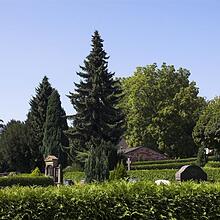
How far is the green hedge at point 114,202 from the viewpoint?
37.1 feet

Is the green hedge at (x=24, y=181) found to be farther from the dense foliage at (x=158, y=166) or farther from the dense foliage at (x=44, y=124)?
the dense foliage at (x=44, y=124)

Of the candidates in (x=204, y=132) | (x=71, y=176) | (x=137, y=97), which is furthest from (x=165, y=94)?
(x=71, y=176)

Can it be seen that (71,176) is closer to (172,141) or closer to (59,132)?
(59,132)

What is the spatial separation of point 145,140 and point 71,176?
2351 centimetres

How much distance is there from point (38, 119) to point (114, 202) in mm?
54472

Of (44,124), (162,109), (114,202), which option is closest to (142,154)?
(162,109)

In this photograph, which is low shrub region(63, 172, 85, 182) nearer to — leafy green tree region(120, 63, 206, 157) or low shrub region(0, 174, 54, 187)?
low shrub region(0, 174, 54, 187)

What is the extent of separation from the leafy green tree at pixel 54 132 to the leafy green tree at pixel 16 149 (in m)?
2.55

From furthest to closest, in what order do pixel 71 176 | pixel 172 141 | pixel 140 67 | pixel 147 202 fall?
pixel 140 67
pixel 172 141
pixel 71 176
pixel 147 202

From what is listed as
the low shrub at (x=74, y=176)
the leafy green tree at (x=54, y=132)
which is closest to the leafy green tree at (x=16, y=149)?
the leafy green tree at (x=54, y=132)

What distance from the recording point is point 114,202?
12.1m

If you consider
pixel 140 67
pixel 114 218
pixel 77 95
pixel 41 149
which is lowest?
pixel 114 218

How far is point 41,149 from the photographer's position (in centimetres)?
6241

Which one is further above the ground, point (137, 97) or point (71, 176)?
point (137, 97)
